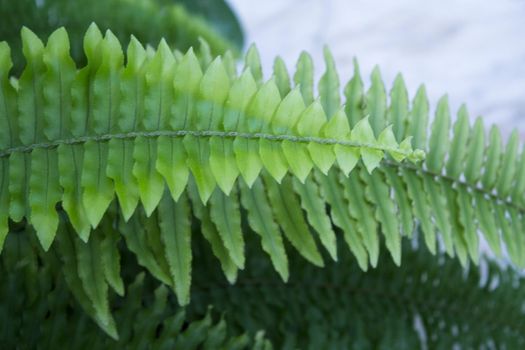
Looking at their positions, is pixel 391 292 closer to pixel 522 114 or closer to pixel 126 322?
pixel 126 322

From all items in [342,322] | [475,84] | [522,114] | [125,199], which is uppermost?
[475,84]

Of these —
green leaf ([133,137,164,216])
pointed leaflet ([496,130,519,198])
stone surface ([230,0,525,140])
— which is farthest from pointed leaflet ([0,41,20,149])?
stone surface ([230,0,525,140])

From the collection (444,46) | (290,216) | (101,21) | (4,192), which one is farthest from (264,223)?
(444,46)

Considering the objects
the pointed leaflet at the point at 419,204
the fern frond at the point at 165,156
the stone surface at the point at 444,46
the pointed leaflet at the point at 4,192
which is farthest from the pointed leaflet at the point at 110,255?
the stone surface at the point at 444,46

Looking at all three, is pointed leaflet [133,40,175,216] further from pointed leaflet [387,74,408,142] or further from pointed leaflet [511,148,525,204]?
pointed leaflet [511,148,525,204]

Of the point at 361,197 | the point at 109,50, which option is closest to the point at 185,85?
the point at 109,50

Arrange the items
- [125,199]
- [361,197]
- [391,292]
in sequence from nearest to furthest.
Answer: [125,199] → [361,197] → [391,292]

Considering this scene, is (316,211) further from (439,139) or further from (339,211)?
(439,139)
